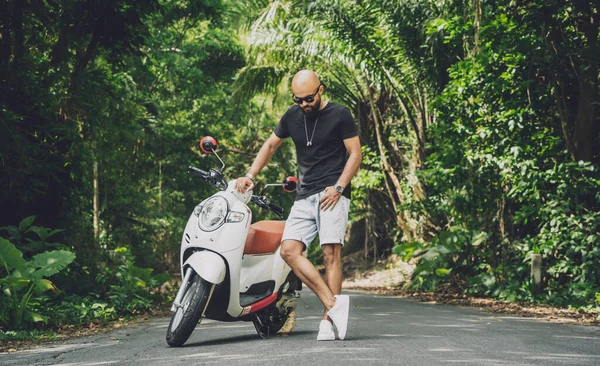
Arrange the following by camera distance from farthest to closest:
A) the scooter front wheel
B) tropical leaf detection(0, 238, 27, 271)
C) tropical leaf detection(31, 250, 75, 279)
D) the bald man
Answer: tropical leaf detection(31, 250, 75, 279)
tropical leaf detection(0, 238, 27, 271)
the bald man
the scooter front wheel

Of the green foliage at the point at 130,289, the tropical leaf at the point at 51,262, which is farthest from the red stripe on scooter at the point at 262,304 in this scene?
the green foliage at the point at 130,289

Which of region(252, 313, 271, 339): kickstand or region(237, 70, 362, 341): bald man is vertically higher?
region(237, 70, 362, 341): bald man

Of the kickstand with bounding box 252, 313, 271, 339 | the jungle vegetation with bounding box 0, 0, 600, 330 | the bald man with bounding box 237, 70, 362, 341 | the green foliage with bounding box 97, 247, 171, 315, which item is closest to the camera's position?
the bald man with bounding box 237, 70, 362, 341

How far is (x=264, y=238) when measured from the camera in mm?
6734

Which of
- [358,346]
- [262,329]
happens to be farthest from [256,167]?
[358,346]

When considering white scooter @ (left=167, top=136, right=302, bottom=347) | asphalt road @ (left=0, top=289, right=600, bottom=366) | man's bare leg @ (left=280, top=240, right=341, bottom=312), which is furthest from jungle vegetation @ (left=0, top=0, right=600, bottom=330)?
man's bare leg @ (left=280, top=240, right=341, bottom=312)

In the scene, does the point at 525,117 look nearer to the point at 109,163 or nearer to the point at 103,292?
the point at 103,292

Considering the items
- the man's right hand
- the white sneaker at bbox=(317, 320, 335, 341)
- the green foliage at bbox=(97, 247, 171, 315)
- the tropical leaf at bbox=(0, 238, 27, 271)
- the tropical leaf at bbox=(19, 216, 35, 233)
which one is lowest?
the green foliage at bbox=(97, 247, 171, 315)

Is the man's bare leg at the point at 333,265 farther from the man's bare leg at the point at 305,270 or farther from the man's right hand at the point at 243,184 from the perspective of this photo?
the man's right hand at the point at 243,184

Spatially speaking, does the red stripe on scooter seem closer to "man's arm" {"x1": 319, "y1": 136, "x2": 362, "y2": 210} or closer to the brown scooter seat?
the brown scooter seat

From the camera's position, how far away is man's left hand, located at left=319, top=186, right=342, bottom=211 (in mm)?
6285

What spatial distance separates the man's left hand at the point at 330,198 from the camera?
6285 mm

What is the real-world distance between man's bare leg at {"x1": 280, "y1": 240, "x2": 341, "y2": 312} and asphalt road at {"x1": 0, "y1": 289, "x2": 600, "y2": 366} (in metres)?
0.37

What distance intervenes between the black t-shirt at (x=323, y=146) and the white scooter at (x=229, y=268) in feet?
Result: 1.13
